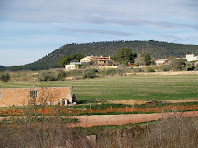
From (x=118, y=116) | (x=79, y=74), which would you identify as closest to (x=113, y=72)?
(x=79, y=74)

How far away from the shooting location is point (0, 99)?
31.1 metres

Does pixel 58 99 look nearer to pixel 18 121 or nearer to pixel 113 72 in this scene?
pixel 18 121

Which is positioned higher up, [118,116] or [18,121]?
[18,121]

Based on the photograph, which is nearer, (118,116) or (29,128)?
(29,128)

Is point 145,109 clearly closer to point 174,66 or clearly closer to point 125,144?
point 125,144

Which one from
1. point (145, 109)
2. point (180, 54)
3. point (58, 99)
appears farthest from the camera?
point (180, 54)

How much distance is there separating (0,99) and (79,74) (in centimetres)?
6338

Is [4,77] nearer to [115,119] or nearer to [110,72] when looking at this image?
[110,72]

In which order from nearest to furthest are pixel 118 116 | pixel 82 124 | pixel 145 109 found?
1. pixel 82 124
2. pixel 118 116
3. pixel 145 109

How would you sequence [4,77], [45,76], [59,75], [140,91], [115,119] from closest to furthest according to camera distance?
[115,119]
[140,91]
[45,76]
[4,77]
[59,75]

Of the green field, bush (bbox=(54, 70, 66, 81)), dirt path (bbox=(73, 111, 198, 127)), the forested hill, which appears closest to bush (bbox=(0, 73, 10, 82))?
bush (bbox=(54, 70, 66, 81))

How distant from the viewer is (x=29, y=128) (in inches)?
376

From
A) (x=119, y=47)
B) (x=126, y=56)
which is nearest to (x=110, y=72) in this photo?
(x=126, y=56)

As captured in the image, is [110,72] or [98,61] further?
[98,61]
